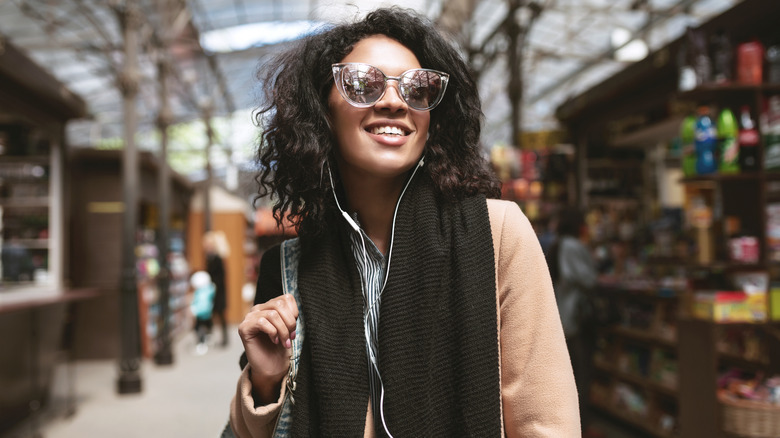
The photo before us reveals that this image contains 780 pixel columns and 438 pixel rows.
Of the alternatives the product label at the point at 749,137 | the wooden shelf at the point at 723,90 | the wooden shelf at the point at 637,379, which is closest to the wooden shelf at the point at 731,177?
the product label at the point at 749,137

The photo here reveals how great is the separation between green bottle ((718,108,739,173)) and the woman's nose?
9.85 ft

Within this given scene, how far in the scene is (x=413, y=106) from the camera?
1.23 meters

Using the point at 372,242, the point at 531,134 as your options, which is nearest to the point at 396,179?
the point at 372,242

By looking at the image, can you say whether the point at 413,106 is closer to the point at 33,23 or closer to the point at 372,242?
the point at 372,242

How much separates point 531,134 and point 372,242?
6.38m

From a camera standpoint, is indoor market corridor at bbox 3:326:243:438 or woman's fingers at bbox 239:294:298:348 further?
indoor market corridor at bbox 3:326:243:438

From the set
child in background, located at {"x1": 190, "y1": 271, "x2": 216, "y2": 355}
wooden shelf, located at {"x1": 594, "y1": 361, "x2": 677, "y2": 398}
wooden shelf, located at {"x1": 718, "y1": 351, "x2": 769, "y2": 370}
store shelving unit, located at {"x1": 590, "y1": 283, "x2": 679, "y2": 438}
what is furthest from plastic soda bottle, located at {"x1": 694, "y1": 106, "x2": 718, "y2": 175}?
child in background, located at {"x1": 190, "y1": 271, "x2": 216, "y2": 355}

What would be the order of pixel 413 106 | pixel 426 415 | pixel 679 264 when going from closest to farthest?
pixel 426 415
pixel 413 106
pixel 679 264

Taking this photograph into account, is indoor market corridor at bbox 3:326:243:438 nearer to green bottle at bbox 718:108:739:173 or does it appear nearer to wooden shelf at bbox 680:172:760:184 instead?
wooden shelf at bbox 680:172:760:184

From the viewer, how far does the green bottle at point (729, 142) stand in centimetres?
353

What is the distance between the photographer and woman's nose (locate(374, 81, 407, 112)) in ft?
3.96

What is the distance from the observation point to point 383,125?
1.23 m

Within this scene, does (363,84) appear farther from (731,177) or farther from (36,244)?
(36,244)

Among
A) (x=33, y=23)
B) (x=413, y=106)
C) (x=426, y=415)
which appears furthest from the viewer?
(x=33, y=23)
